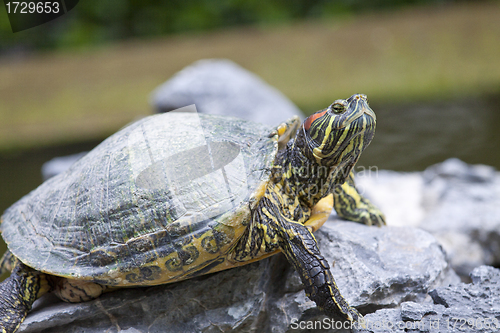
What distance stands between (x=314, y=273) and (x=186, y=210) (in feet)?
2.10

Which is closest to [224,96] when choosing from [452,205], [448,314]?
[452,205]

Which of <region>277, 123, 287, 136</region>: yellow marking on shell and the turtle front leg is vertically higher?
<region>277, 123, 287, 136</region>: yellow marking on shell

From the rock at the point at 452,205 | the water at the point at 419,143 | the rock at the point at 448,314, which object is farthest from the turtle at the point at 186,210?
the water at the point at 419,143

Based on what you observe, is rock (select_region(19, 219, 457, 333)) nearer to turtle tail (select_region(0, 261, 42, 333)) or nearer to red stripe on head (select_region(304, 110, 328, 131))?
turtle tail (select_region(0, 261, 42, 333))

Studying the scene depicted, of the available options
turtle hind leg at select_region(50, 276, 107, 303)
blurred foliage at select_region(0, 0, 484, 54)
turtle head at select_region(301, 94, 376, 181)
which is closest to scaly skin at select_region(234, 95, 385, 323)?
turtle head at select_region(301, 94, 376, 181)

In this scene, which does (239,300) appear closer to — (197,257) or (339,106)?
(197,257)

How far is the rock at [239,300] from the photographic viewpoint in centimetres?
197

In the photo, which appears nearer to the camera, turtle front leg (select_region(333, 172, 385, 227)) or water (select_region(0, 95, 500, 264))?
turtle front leg (select_region(333, 172, 385, 227))

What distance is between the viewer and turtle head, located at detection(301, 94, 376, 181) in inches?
70.6

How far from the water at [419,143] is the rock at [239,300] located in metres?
2.47

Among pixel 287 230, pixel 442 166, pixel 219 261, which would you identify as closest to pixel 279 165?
pixel 287 230

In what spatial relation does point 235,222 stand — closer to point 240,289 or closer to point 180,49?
point 240,289

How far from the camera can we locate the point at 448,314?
5.88 ft

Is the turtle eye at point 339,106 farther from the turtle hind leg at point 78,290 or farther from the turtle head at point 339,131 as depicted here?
the turtle hind leg at point 78,290
